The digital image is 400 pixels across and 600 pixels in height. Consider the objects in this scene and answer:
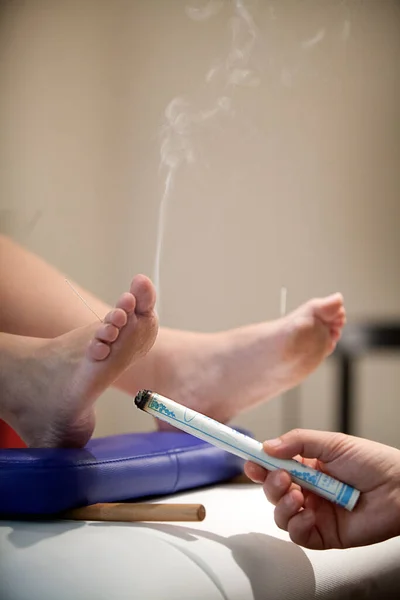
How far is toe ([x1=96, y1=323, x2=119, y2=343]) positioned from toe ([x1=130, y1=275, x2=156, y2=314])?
1.2 inches

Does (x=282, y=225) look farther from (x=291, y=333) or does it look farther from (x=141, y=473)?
(x=141, y=473)

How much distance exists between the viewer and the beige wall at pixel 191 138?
0.81m

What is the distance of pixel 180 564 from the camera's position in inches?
22.2

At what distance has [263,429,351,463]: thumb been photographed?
2.15ft

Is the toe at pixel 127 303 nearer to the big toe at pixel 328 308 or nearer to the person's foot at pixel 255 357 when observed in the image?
the person's foot at pixel 255 357

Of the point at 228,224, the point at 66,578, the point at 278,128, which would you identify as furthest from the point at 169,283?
the point at 66,578

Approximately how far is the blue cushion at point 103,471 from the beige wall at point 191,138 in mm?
77

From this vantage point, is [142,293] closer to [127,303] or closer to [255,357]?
[127,303]

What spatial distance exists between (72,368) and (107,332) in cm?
6

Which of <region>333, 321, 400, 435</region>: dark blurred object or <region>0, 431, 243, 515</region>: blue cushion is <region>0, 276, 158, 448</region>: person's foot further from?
<region>333, 321, 400, 435</region>: dark blurred object

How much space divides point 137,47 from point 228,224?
229 millimetres

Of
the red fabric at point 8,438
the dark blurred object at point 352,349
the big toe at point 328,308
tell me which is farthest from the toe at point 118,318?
the dark blurred object at point 352,349

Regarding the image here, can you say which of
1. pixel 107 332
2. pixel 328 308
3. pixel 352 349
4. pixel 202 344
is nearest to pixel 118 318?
pixel 107 332

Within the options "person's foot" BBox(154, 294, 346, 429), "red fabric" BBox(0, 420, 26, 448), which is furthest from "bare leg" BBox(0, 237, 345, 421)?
"red fabric" BBox(0, 420, 26, 448)
